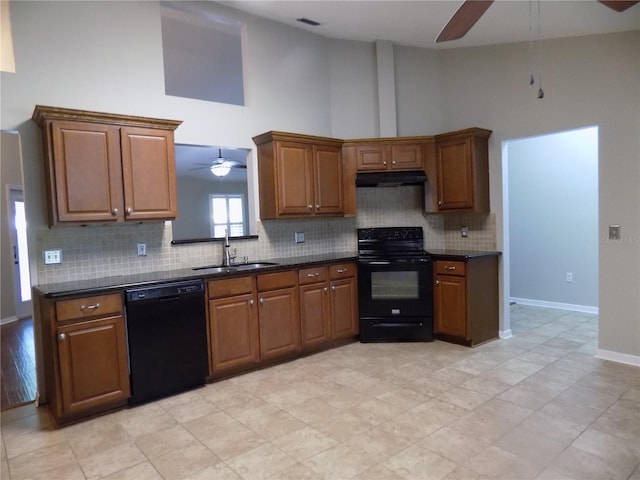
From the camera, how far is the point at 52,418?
2861mm

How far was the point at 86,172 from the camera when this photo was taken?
2.98 m

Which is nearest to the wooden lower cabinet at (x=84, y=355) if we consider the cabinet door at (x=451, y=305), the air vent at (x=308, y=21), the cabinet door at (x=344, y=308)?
→ the cabinet door at (x=344, y=308)

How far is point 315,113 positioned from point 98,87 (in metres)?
2.21

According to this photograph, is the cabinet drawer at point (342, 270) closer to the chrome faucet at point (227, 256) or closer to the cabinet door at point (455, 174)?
the chrome faucet at point (227, 256)

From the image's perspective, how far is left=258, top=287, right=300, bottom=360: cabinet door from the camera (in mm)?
3631

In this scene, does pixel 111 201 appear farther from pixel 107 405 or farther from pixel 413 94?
pixel 413 94

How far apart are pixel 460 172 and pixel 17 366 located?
478 cm

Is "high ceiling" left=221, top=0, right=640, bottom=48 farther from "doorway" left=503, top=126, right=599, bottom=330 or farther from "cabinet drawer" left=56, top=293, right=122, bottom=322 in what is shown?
"cabinet drawer" left=56, top=293, right=122, bottom=322

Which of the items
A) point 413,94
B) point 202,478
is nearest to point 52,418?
point 202,478

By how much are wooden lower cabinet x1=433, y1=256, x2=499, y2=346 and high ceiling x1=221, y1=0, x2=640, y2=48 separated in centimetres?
213

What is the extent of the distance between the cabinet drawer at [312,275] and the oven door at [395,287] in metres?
0.44

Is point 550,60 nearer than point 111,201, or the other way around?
point 111,201

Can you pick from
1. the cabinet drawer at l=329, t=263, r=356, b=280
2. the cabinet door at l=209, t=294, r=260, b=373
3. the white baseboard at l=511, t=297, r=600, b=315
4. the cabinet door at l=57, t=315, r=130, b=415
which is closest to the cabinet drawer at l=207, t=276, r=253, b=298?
the cabinet door at l=209, t=294, r=260, b=373

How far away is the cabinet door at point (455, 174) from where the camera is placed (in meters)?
4.25
